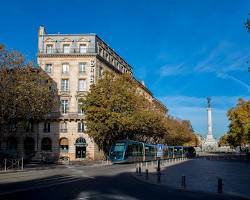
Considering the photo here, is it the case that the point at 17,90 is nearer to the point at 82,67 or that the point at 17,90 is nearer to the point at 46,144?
the point at 46,144

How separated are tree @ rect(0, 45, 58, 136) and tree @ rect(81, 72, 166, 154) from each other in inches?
812

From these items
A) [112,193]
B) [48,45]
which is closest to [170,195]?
[112,193]

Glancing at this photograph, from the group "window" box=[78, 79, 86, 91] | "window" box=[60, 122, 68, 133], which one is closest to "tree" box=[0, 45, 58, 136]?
"window" box=[60, 122, 68, 133]

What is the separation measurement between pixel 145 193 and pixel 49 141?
181 feet

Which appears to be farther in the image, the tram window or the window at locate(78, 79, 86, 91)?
the window at locate(78, 79, 86, 91)

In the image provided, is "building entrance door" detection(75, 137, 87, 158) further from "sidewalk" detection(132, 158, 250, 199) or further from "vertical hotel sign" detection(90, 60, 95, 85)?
"sidewalk" detection(132, 158, 250, 199)

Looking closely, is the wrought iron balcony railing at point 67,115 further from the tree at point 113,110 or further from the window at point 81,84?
the tree at point 113,110

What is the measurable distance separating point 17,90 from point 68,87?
3740cm

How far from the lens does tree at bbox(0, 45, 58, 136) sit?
3712 centimetres

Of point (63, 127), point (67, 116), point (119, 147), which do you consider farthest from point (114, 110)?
point (63, 127)

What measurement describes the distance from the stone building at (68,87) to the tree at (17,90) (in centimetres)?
3262

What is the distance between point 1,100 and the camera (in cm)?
3675

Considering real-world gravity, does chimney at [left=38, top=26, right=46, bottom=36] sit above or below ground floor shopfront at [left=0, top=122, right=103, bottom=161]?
above

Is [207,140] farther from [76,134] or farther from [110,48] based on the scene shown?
[76,134]
